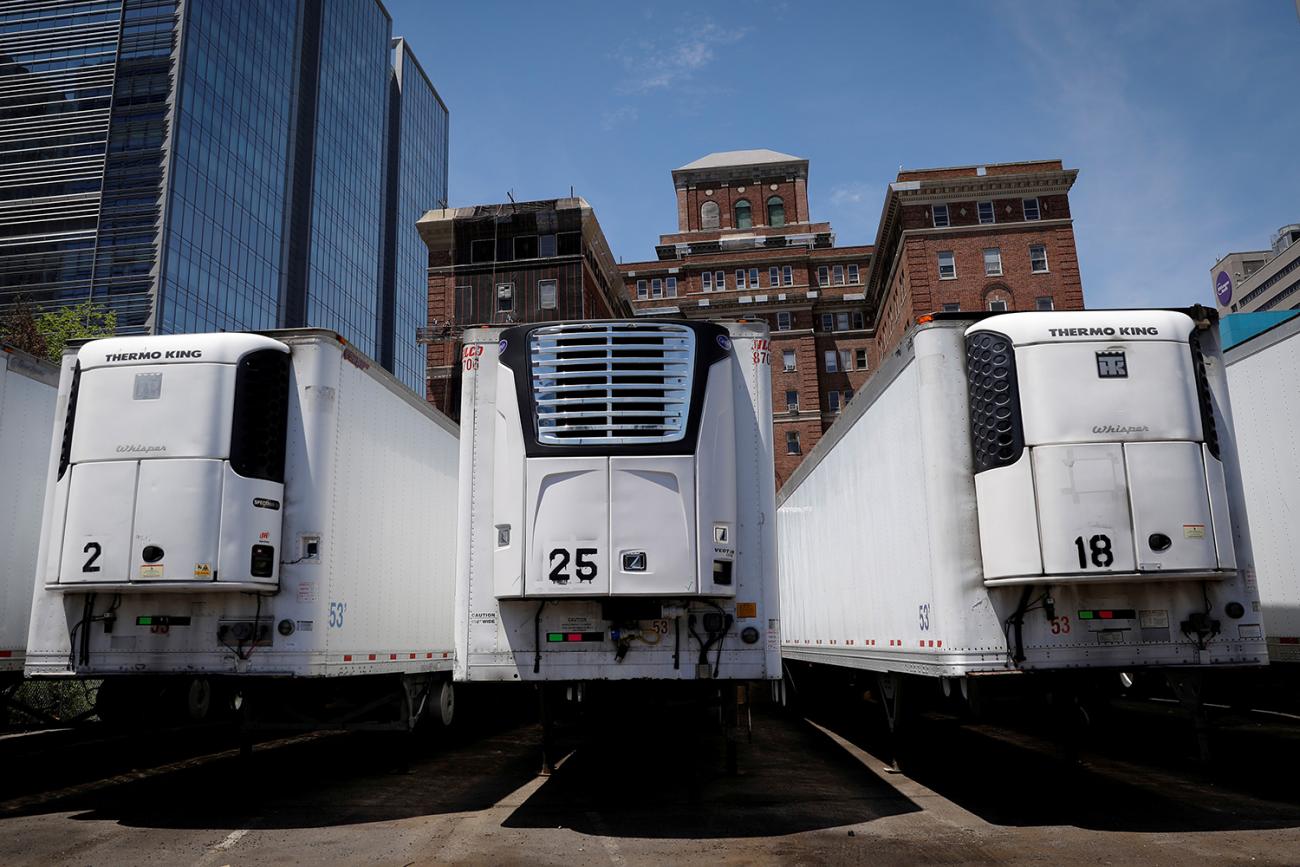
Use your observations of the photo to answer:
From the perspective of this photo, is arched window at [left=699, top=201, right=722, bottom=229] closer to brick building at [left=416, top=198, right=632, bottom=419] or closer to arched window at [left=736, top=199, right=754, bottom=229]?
arched window at [left=736, top=199, right=754, bottom=229]

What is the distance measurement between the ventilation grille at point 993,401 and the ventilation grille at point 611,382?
2.33m

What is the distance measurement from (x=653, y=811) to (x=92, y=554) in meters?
5.16

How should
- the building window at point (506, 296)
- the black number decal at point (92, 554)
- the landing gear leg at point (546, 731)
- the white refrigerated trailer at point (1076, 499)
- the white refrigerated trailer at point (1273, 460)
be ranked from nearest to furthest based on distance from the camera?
the white refrigerated trailer at point (1076, 499) → the black number decal at point (92, 554) → the landing gear leg at point (546, 731) → the white refrigerated trailer at point (1273, 460) → the building window at point (506, 296)

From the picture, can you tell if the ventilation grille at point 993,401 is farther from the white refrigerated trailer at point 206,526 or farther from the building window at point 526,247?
the building window at point 526,247

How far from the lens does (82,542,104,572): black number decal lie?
7820 mm

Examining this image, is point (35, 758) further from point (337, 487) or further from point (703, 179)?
point (703, 179)

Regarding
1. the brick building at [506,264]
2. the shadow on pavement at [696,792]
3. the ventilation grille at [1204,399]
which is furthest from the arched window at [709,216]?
the ventilation grille at [1204,399]

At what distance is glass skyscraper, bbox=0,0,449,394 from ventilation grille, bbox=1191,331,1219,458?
51.5 m

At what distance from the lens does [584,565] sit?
7.63m

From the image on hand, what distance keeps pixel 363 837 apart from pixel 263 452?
326cm

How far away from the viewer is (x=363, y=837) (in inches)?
303

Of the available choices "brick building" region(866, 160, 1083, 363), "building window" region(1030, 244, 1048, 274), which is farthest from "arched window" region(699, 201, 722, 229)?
"building window" region(1030, 244, 1048, 274)

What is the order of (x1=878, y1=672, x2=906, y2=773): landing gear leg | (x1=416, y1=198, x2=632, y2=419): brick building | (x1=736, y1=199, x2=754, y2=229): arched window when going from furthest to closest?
(x1=736, y1=199, x2=754, y2=229): arched window → (x1=416, y1=198, x2=632, y2=419): brick building → (x1=878, y1=672, x2=906, y2=773): landing gear leg

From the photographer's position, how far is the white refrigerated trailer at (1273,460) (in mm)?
9117
